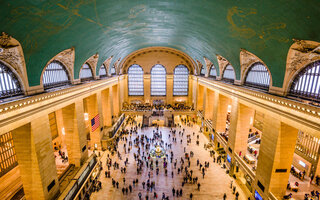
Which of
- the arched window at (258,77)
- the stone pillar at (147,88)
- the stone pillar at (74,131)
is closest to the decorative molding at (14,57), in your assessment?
the stone pillar at (74,131)

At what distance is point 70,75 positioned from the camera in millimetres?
13117

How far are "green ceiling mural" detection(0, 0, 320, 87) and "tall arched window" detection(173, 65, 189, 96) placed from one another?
18.4 m

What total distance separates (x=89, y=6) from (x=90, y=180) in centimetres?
1238

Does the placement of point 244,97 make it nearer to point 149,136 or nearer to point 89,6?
point 89,6

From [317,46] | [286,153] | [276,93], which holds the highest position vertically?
[317,46]

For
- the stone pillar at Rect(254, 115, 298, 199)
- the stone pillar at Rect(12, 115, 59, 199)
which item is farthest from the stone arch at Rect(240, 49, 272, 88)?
the stone pillar at Rect(12, 115, 59, 199)

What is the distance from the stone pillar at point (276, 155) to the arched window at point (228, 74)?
279 inches

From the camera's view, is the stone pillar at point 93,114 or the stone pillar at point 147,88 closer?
the stone pillar at point 93,114

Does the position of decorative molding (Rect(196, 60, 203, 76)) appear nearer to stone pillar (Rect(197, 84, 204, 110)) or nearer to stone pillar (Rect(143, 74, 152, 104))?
stone pillar (Rect(197, 84, 204, 110))

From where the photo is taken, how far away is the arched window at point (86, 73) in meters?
15.9

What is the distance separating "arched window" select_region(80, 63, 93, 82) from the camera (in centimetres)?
1588

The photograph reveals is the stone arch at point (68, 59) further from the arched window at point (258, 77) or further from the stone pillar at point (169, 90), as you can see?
the stone pillar at point (169, 90)

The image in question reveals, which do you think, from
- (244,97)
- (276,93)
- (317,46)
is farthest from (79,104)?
(317,46)

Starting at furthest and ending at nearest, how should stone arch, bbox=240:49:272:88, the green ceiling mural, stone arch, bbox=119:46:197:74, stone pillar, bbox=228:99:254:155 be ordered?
stone arch, bbox=119:46:197:74, stone pillar, bbox=228:99:254:155, stone arch, bbox=240:49:272:88, the green ceiling mural
